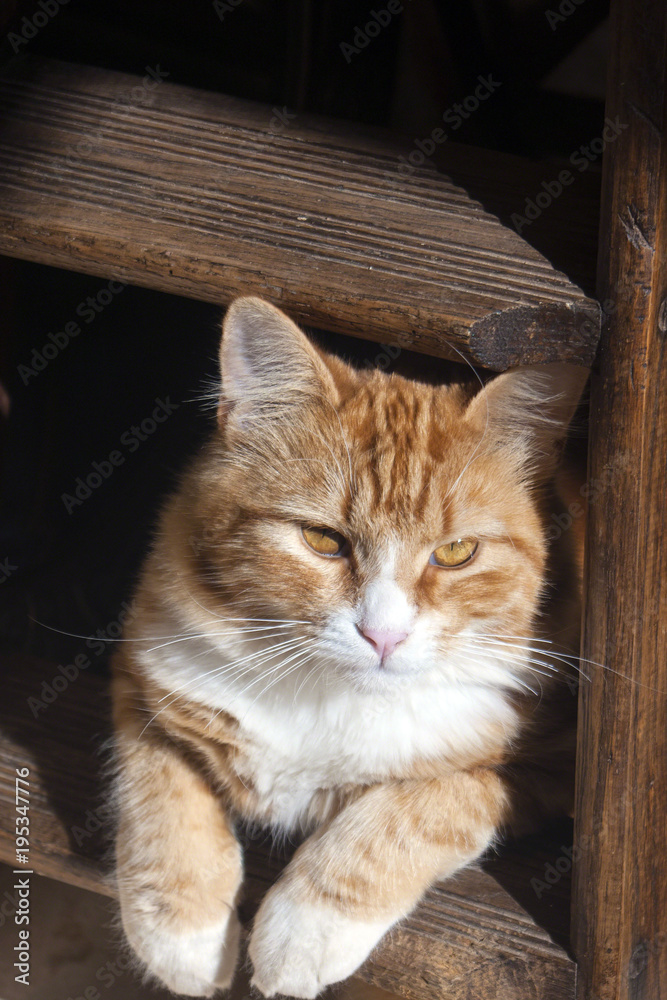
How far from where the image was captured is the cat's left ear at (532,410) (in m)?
1.24

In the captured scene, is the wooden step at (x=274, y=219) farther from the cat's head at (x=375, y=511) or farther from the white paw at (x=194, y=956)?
the white paw at (x=194, y=956)

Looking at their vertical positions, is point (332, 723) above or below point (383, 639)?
below

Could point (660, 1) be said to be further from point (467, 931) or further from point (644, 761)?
point (467, 931)

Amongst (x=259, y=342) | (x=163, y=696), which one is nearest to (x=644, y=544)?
(x=259, y=342)

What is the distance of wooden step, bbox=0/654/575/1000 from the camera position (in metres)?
1.35

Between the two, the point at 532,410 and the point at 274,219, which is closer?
the point at 274,219

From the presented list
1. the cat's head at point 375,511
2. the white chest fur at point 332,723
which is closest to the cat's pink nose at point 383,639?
the cat's head at point 375,511

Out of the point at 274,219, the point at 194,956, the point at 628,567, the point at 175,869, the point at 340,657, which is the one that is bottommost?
the point at 194,956

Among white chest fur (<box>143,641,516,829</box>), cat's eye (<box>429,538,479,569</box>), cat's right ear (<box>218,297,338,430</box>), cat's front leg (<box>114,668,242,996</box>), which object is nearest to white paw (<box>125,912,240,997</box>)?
cat's front leg (<box>114,668,242,996</box>)

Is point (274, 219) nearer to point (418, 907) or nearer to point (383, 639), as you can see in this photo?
point (383, 639)

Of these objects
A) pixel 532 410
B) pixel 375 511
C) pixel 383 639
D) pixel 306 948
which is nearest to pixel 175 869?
pixel 306 948

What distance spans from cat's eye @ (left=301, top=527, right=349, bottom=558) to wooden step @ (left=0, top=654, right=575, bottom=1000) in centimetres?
57

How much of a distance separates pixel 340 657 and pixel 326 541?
0.17m

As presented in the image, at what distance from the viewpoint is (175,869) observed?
1401mm
